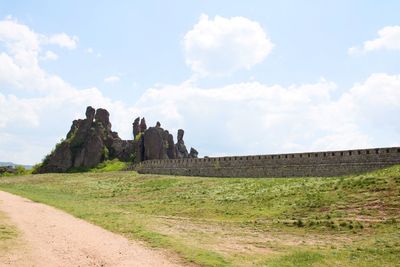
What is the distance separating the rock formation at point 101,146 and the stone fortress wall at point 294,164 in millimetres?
18141

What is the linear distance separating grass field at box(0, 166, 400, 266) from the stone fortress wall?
5.85 m

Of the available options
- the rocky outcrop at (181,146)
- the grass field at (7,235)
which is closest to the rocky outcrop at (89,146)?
the rocky outcrop at (181,146)

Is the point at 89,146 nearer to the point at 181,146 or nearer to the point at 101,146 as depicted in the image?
the point at 101,146

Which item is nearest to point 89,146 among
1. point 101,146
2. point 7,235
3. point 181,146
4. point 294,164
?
point 101,146

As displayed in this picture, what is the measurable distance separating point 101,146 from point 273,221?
6951cm

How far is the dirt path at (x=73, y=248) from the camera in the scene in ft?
48.4

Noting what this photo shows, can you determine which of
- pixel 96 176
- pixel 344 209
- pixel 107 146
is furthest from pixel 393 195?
pixel 107 146

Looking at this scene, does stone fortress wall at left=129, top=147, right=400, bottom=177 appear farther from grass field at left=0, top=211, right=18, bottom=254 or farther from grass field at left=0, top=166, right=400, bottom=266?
grass field at left=0, top=211, right=18, bottom=254

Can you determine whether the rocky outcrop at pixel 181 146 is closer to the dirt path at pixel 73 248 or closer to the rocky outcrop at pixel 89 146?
the rocky outcrop at pixel 89 146

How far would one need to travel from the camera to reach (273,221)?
25078 millimetres

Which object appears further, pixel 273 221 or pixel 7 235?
pixel 273 221

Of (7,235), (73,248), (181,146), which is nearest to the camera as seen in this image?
(73,248)

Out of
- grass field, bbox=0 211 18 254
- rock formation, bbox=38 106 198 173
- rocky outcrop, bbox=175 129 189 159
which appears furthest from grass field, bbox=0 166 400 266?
rocky outcrop, bbox=175 129 189 159

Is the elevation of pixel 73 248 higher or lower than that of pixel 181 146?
lower
